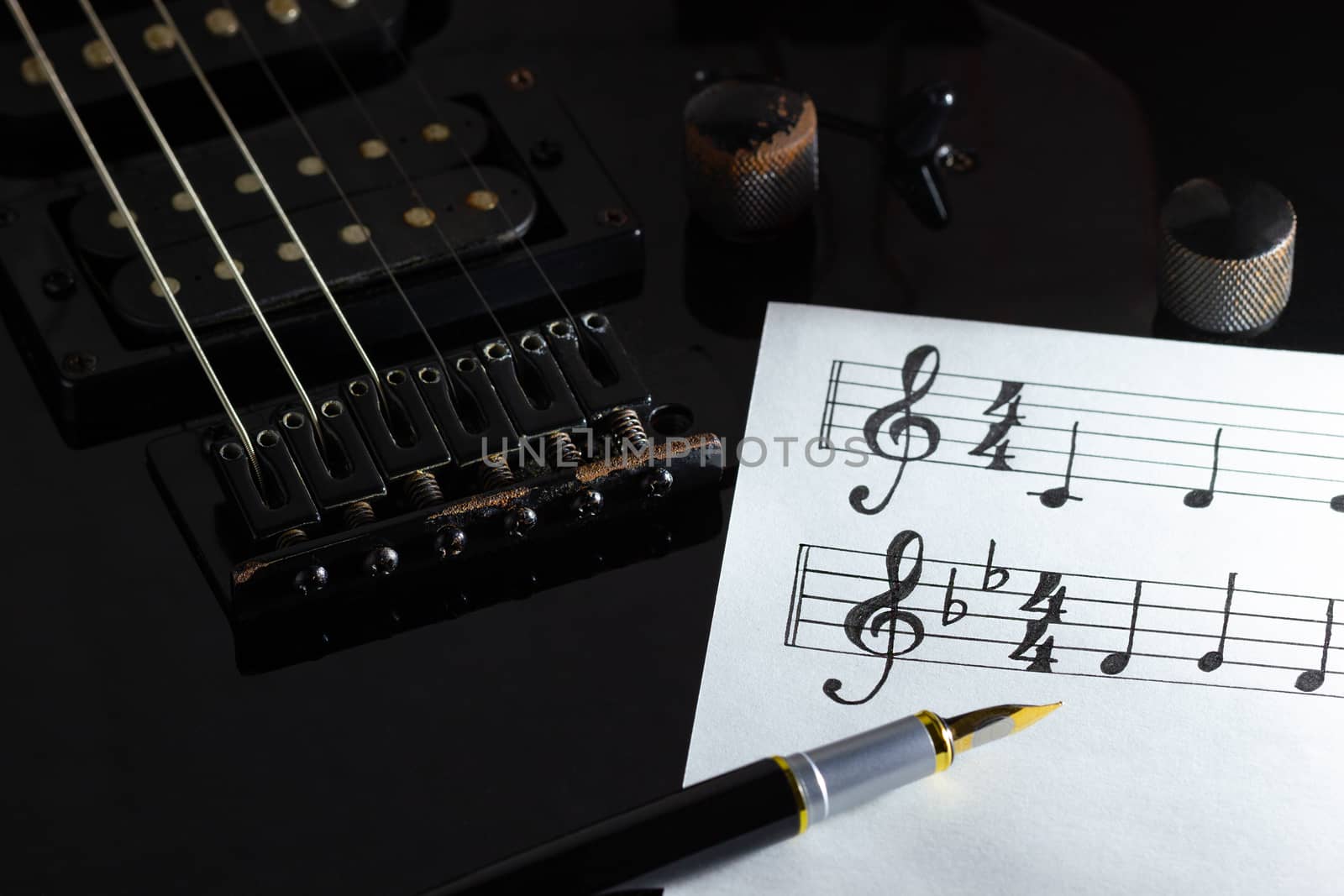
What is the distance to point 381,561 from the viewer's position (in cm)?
69

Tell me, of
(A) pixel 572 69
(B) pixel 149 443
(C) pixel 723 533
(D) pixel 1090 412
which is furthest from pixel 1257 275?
(B) pixel 149 443

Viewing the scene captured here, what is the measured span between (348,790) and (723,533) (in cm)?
20

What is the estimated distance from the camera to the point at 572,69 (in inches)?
37.2

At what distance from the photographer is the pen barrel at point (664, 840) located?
1.95 ft

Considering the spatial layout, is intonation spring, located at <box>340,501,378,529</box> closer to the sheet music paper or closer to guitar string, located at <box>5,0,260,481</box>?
guitar string, located at <box>5,0,260,481</box>

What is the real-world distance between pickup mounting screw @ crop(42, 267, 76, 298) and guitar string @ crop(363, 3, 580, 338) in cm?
21

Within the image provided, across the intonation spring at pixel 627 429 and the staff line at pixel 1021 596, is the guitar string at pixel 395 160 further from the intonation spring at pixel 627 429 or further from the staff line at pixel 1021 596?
the staff line at pixel 1021 596

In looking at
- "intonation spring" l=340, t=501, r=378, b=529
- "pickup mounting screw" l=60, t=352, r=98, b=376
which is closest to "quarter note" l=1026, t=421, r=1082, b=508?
"intonation spring" l=340, t=501, r=378, b=529

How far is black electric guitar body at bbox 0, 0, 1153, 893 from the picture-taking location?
2.16 feet

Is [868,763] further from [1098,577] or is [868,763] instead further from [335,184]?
[335,184]

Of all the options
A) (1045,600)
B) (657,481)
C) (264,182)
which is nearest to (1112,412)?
(1045,600)

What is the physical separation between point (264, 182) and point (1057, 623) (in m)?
0.46

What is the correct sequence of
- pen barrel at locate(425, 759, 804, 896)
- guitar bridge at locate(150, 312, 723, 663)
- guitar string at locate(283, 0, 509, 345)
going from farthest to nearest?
guitar string at locate(283, 0, 509, 345) < guitar bridge at locate(150, 312, 723, 663) < pen barrel at locate(425, 759, 804, 896)

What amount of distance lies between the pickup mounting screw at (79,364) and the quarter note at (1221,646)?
526mm
